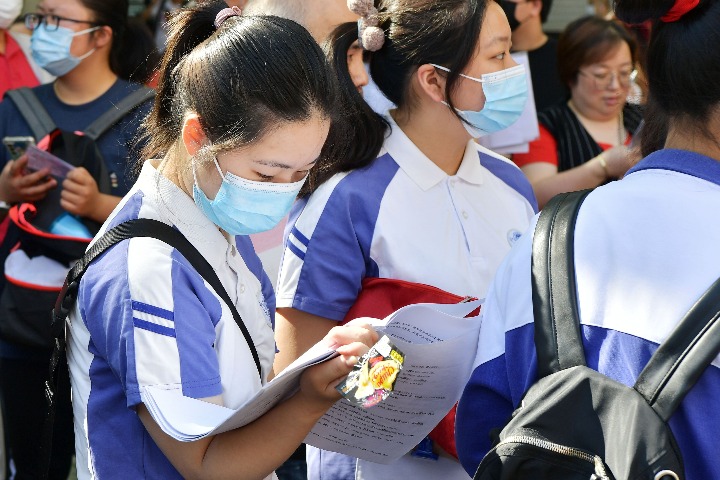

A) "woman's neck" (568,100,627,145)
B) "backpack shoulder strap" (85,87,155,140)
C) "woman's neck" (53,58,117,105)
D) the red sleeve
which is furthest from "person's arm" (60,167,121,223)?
"woman's neck" (568,100,627,145)

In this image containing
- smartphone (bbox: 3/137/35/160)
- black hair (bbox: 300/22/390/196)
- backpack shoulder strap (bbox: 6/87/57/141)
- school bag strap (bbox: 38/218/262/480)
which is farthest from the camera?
backpack shoulder strap (bbox: 6/87/57/141)

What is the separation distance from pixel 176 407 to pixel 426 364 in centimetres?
44

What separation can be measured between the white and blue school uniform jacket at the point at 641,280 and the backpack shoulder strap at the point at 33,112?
7.80 ft

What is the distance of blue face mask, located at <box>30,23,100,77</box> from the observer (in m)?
3.57

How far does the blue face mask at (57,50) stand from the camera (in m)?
3.57

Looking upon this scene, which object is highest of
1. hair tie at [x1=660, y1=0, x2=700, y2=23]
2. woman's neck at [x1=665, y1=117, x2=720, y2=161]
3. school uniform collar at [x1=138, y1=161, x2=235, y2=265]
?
hair tie at [x1=660, y1=0, x2=700, y2=23]

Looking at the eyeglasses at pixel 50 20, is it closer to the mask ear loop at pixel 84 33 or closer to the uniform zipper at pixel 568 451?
the mask ear loop at pixel 84 33

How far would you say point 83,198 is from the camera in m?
3.15

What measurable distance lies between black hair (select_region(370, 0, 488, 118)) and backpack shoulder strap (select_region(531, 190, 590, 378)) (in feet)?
3.37

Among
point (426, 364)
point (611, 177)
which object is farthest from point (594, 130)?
point (426, 364)

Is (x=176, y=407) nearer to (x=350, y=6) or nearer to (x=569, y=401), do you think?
(x=569, y=401)

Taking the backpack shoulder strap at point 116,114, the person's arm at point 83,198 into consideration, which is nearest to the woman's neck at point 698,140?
the person's arm at point 83,198

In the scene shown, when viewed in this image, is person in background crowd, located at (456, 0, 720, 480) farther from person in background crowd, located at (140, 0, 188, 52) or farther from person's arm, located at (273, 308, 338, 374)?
person in background crowd, located at (140, 0, 188, 52)

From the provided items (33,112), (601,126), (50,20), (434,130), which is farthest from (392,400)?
(601,126)
